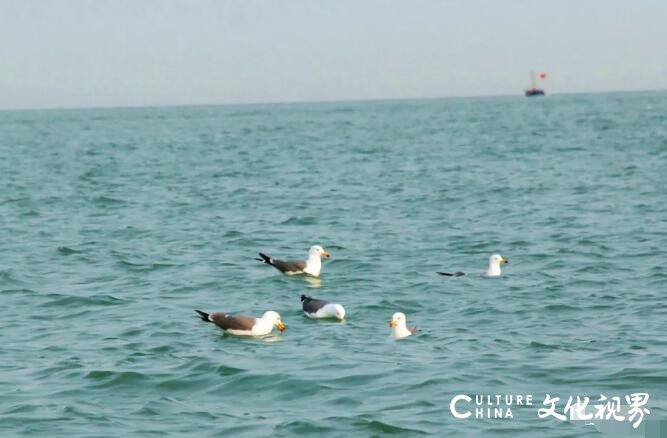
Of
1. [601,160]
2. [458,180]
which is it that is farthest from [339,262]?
[601,160]

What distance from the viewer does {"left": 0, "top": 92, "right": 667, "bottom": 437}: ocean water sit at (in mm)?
12727

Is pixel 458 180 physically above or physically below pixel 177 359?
above

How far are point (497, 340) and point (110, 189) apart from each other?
28.3 metres

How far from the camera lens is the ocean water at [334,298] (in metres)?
12.7

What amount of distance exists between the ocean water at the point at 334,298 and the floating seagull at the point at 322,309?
0.16 meters

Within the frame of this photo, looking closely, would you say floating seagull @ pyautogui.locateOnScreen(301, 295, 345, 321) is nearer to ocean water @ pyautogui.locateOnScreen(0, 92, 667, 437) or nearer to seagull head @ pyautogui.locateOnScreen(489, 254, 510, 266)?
ocean water @ pyautogui.locateOnScreen(0, 92, 667, 437)

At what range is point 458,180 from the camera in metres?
42.1

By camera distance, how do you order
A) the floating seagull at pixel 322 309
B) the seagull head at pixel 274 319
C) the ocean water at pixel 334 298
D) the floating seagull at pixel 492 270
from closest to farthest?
the ocean water at pixel 334 298 < the seagull head at pixel 274 319 < the floating seagull at pixel 322 309 < the floating seagull at pixel 492 270

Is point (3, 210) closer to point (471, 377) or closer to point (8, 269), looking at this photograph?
point (8, 269)

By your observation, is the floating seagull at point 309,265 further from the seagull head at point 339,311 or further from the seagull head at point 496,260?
the seagull head at point 339,311

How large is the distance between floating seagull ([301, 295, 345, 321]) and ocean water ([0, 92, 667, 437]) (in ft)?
0.53

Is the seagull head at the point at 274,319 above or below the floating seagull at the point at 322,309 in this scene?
below

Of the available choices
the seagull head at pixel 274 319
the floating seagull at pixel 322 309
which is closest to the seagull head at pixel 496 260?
the floating seagull at pixel 322 309

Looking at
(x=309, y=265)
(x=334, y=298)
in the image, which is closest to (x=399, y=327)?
(x=334, y=298)
